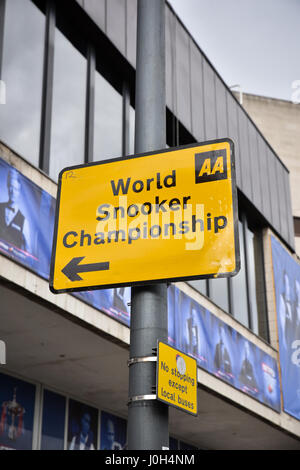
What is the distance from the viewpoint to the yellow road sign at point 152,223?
14.4ft

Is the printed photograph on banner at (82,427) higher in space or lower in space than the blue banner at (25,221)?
lower

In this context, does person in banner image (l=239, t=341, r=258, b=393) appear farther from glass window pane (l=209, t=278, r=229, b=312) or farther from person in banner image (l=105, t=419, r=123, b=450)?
person in banner image (l=105, t=419, r=123, b=450)

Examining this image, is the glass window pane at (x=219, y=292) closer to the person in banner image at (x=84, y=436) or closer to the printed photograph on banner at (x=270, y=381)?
the printed photograph on banner at (x=270, y=381)

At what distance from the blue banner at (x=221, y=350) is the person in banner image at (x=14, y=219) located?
14.9 ft

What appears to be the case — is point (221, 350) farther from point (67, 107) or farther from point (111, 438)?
point (67, 107)

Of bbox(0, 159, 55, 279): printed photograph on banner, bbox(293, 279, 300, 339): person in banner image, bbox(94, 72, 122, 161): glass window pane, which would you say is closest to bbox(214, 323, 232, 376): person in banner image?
bbox(94, 72, 122, 161): glass window pane

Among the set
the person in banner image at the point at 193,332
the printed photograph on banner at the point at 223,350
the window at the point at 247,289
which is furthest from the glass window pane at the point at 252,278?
the person in banner image at the point at 193,332

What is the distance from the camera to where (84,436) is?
50.3 ft

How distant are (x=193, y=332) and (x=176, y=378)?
11317mm

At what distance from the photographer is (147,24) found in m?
5.10

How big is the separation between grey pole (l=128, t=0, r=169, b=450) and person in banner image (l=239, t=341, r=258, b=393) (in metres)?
13.3

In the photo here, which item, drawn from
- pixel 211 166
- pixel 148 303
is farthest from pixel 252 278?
pixel 148 303

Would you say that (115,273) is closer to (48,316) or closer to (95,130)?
(48,316)
